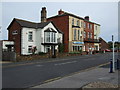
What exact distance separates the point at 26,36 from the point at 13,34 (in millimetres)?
3539

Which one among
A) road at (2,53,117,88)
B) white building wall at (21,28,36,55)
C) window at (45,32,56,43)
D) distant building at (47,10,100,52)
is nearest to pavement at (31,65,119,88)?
road at (2,53,117,88)

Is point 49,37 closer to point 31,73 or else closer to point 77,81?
point 31,73

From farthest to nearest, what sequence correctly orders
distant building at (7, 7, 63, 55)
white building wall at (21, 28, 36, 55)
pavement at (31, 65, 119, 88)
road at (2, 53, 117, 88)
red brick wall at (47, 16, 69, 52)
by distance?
red brick wall at (47, 16, 69, 52)
distant building at (7, 7, 63, 55)
white building wall at (21, 28, 36, 55)
road at (2, 53, 117, 88)
pavement at (31, 65, 119, 88)

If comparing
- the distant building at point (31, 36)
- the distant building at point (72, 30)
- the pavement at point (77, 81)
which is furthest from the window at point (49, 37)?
the pavement at point (77, 81)

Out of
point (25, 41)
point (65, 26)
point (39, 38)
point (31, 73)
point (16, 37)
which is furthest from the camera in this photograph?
point (65, 26)

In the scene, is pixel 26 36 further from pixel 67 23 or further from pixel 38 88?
pixel 38 88

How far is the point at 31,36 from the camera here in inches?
1216

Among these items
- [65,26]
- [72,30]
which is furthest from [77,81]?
[72,30]

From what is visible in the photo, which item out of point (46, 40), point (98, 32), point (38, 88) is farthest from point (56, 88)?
point (98, 32)

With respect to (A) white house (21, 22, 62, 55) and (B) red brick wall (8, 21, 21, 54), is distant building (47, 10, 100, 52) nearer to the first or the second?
(A) white house (21, 22, 62, 55)

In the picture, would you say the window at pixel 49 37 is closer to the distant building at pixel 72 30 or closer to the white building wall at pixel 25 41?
the white building wall at pixel 25 41

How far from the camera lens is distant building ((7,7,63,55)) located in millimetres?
28859

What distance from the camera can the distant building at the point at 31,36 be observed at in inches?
1136

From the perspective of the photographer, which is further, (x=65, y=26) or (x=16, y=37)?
(x=65, y=26)
